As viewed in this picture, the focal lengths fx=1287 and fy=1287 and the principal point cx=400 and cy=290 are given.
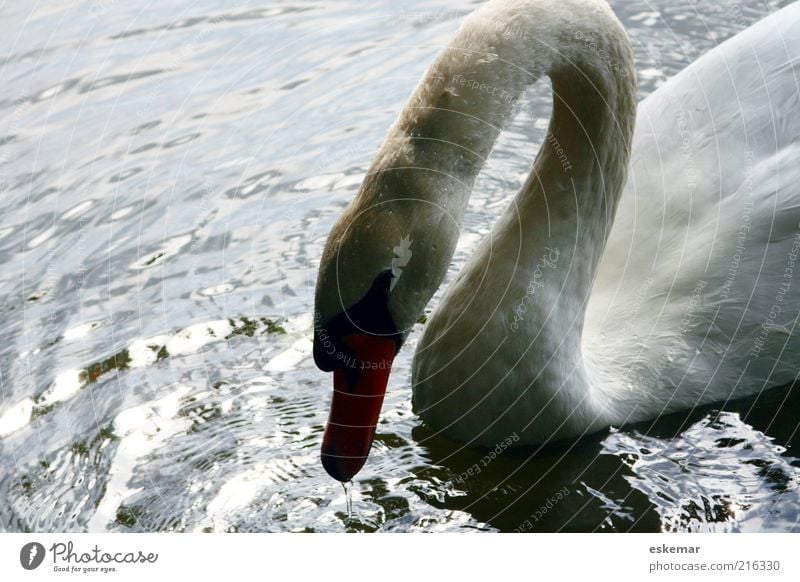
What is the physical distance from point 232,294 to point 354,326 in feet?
4.67

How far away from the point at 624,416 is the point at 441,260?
34.4 inches

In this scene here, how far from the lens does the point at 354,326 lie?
2.78m

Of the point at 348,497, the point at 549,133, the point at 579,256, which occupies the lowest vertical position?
the point at 348,497

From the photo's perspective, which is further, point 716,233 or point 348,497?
point 716,233

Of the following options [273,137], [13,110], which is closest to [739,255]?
[273,137]

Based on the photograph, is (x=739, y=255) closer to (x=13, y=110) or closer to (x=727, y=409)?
(x=727, y=409)

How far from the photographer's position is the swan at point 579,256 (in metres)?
2.89

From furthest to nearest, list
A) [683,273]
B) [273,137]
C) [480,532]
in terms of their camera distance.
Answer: [273,137], [683,273], [480,532]

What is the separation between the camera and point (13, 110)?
5.12 m

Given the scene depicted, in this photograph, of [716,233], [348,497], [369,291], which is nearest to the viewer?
[369,291]

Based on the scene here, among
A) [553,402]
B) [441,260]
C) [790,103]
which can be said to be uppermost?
[441,260]
